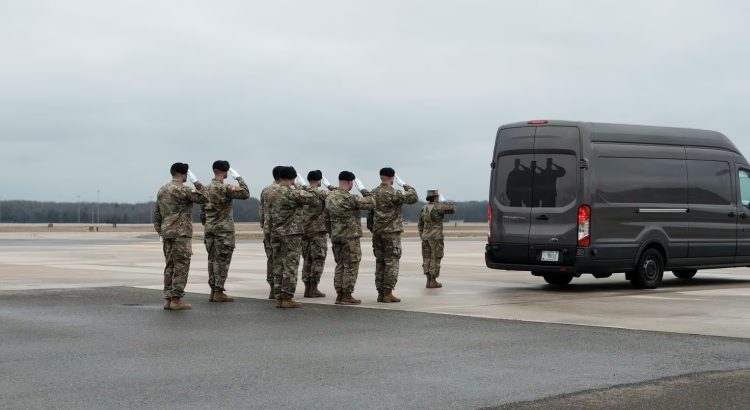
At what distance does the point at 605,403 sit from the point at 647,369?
5.30 feet

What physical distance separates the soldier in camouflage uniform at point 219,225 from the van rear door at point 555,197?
16.4 feet

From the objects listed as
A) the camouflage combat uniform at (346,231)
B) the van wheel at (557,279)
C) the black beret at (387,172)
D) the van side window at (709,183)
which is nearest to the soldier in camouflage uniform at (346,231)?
the camouflage combat uniform at (346,231)

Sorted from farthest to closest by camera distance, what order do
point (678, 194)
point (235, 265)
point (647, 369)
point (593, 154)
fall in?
1. point (235, 265)
2. point (678, 194)
3. point (593, 154)
4. point (647, 369)

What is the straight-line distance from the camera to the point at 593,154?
53.4 feet

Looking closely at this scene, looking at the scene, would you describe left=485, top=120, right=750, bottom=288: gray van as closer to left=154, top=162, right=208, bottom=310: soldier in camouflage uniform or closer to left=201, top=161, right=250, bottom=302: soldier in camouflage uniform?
left=201, top=161, right=250, bottom=302: soldier in camouflage uniform

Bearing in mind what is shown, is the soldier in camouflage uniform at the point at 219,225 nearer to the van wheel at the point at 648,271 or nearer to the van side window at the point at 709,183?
the van wheel at the point at 648,271

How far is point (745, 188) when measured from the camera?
739 inches

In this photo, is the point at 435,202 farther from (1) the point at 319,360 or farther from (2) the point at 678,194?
(1) the point at 319,360

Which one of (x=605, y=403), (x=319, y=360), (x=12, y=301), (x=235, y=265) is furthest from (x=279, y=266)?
(x=235, y=265)

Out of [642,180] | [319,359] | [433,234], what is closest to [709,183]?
[642,180]

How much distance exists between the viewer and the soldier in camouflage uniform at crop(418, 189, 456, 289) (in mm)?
17859

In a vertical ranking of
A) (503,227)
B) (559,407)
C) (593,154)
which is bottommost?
(559,407)

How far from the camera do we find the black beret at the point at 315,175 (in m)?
15.7

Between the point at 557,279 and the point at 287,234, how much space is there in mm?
6369
